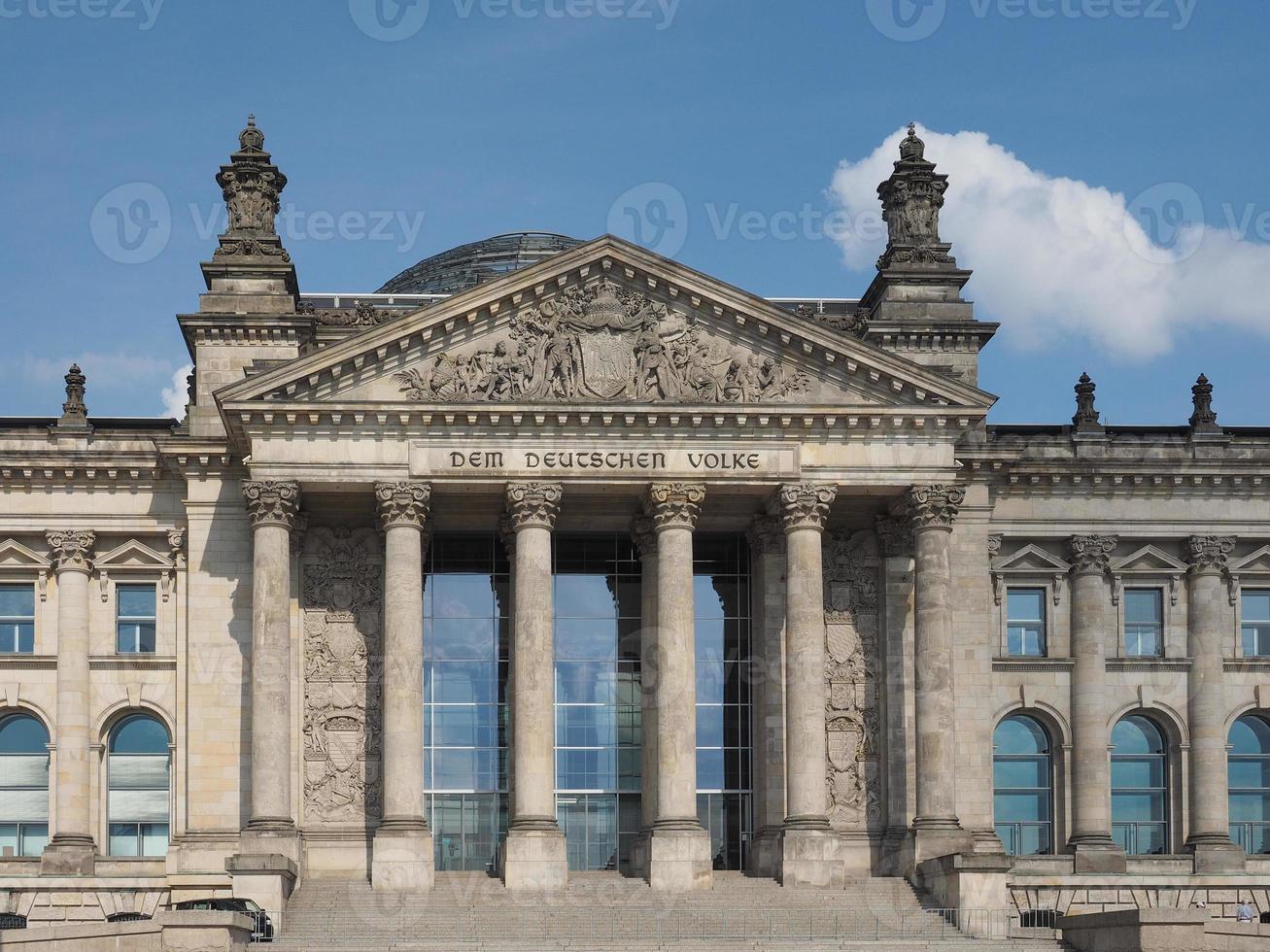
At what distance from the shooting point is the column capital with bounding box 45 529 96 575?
65188 mm

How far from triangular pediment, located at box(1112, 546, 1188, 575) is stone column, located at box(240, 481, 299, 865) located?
24.9 m

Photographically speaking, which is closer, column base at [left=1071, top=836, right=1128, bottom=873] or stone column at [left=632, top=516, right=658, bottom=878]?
stone column at [left=632, top=516, right=658, bottom=878]

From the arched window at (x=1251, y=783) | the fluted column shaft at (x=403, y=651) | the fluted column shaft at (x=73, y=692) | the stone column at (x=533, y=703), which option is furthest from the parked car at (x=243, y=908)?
the arched window at (x=1251, y=783)

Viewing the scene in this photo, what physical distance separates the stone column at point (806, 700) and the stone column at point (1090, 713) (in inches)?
351

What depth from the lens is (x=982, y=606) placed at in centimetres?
6438

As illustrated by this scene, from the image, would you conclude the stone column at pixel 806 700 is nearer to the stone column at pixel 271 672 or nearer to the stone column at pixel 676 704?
the stone column at pixel 676 704

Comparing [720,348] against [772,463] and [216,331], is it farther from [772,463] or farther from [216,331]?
[216,331]

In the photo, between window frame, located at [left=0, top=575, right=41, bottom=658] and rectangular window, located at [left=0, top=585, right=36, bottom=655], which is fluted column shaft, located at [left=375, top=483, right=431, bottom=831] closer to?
window frame, located at [left=0, top=575, right=41, bottom=658]

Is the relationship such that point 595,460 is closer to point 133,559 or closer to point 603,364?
point 603,364

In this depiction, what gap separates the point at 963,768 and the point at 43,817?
2623cm

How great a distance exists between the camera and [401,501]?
59781mm

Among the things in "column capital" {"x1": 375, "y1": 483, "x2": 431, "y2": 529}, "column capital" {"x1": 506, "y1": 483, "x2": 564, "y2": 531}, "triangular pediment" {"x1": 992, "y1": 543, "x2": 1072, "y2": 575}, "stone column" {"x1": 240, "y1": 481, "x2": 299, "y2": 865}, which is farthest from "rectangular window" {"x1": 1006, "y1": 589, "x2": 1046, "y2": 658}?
"stone column" {"x1": 240, "y1": 481, "x2": 299, "y2": 865}

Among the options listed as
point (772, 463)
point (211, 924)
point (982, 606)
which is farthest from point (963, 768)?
point (211, 924)

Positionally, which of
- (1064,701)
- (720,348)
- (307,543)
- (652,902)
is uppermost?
(720,348)
